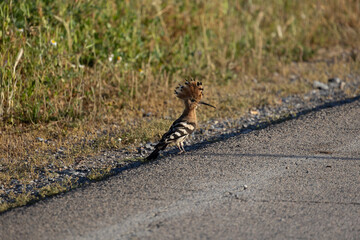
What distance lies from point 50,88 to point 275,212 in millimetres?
4339

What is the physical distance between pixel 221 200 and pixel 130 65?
4.55m

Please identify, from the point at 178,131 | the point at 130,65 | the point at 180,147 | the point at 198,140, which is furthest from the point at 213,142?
the point at 130,65

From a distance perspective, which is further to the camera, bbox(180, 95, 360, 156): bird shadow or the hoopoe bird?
bbox(180, 95, 360, 156): bird shadow

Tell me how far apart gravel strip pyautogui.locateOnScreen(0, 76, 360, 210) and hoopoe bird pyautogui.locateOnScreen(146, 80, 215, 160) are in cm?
29

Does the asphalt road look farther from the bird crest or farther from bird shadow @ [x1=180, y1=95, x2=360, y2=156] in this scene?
the bird crest

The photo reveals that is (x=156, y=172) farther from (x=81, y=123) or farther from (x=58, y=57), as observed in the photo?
(x=58, y=57)

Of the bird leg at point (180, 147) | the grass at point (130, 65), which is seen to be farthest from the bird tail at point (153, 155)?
the grass at point (130, 65)

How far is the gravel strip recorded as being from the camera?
504 cm

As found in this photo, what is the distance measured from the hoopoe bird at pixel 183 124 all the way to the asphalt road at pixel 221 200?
18 cm

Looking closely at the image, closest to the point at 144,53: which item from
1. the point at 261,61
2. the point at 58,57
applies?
the point at 58,57

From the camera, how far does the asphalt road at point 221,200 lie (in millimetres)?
3803

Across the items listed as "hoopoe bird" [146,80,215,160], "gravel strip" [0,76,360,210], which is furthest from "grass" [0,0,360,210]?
"hoopoe bird" [146,80,215,160]

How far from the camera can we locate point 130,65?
8.45 metres

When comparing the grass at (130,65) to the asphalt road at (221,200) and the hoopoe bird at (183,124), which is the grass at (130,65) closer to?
the hoopoe bird at (183,124)
